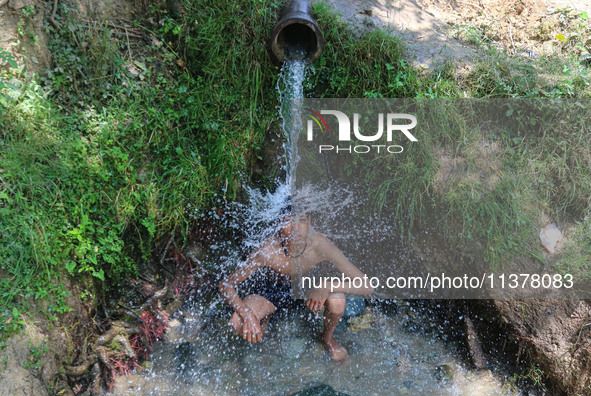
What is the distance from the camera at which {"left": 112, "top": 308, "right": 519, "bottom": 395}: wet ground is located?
11.1ft

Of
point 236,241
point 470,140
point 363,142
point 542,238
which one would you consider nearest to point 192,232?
point 236,241

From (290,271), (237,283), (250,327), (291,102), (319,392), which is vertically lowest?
(319,392)

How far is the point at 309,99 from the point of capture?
425 centimetres

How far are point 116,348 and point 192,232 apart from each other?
1.19m

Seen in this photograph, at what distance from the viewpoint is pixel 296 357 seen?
143 inches

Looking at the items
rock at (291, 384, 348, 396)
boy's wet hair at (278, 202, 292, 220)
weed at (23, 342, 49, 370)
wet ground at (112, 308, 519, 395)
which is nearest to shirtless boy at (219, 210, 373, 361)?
wet ground at (112, 308, 519, 395)

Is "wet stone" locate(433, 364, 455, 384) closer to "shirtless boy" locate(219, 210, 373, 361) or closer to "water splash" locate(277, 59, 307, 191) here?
"shirtless boy" locate(219, 210, 373, 361)

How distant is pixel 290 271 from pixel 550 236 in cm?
230

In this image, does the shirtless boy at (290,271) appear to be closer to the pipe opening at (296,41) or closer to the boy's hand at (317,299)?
the boy's hand at (317,299)

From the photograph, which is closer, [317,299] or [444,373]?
[317,299]

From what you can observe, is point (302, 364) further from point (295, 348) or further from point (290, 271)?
point (290, 271)

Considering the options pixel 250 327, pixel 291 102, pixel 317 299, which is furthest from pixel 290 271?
pixel 291 102

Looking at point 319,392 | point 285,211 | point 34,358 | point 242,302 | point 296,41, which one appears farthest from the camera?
point 285,211

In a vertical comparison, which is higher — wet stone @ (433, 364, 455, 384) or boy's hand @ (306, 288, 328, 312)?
boy's hand @ (306, 288, 328, 312)
